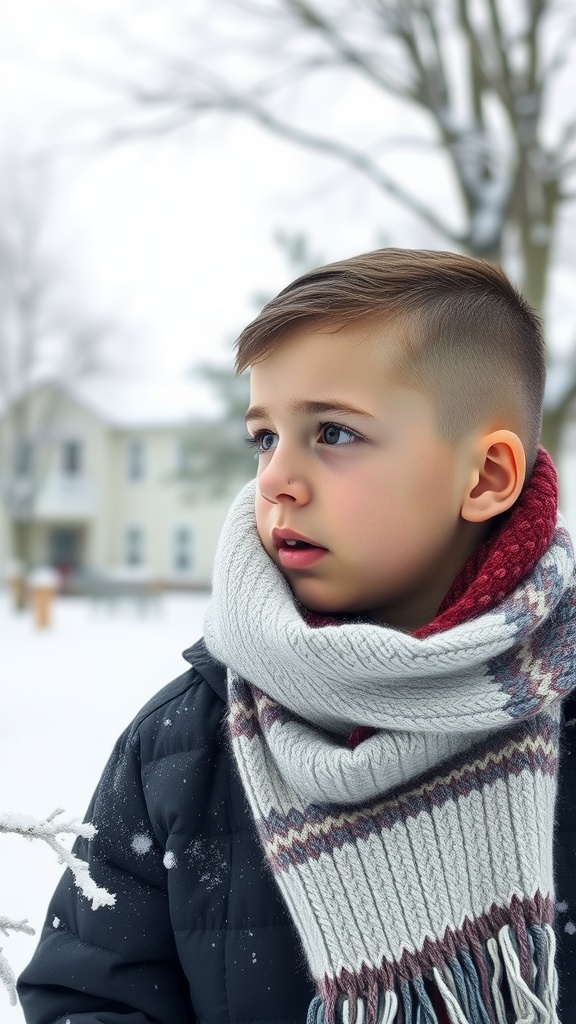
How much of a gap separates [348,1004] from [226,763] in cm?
32

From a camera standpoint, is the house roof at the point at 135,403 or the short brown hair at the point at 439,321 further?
the house roof at the point at 135,403

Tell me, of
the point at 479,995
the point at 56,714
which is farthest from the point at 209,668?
the point at 56,714

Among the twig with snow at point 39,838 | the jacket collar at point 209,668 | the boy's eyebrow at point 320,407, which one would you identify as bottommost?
the twig with snow at point 39,838

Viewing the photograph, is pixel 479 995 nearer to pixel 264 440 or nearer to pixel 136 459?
pixel 264 440

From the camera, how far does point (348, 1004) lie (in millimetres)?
985

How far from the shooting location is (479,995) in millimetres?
987

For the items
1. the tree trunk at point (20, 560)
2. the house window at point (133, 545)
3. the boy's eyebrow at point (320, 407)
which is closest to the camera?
the boy's eyebrow at point (320, 407)

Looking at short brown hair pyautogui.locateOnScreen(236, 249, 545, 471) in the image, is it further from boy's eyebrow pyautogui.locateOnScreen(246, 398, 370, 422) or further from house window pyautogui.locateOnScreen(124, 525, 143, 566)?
house window pyautogui.locateOnScreen(124, 525, 143, 566)

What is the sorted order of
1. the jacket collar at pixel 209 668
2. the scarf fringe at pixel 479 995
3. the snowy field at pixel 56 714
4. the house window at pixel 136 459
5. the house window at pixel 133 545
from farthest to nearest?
the house window at pixel 133 545
the house window at pixel 136 459
the snowy field at pixel 56 714
the jacket collar at pixel 209 668
the scarf fringe at pixel 479 995

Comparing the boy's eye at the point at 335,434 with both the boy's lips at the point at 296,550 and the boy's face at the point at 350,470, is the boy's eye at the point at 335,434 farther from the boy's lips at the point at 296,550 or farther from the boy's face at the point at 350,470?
the boy's lips at the point at 296,550

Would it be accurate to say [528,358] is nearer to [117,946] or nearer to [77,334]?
[117,946]

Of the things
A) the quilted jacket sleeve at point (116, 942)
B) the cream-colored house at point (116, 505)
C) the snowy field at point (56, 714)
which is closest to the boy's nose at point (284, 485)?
the quilted jacket sleeve at point (116, 942)

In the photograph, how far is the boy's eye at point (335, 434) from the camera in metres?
1.08

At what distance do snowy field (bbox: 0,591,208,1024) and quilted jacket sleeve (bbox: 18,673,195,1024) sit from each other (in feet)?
1.00
